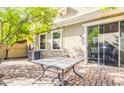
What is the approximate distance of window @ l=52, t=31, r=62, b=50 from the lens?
1262 centimetres

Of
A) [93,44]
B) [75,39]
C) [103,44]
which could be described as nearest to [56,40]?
[75,39]

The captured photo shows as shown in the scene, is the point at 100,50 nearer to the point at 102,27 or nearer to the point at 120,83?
the point at 102,27

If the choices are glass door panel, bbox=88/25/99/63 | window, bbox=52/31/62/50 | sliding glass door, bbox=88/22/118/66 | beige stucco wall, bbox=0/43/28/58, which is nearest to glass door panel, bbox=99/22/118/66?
sliding glass door, bbox=88/22/118/66

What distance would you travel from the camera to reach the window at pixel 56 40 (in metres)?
12.6

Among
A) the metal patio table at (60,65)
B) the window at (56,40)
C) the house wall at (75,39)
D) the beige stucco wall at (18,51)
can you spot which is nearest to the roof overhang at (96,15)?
the house wall at (75,39)

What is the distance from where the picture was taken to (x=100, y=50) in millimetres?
10070

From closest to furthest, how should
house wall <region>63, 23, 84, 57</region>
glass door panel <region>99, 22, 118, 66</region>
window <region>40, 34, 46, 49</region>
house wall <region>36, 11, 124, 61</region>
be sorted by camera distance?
glass door panel <region>99, 22, 118, 66</region> < house wall <region>36, 11, 124, 61</region> < house wall <region>63, 23, 84, 57</region> < window <region>40, 34, 46, 49</region>

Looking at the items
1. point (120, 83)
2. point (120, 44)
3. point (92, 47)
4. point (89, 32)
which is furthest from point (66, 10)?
point (120, 83)

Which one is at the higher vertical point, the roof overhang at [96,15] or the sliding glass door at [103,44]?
the roof overhang at [96,15]

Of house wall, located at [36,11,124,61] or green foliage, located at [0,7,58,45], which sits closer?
green foliage, located at [0,7,58,45]

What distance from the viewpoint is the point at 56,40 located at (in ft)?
42.5

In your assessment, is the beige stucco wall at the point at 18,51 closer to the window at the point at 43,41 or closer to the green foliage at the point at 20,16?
the window at the point at 43,41

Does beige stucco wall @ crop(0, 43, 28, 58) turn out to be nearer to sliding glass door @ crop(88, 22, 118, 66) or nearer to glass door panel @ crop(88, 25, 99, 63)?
glass door panel @ crop(88, 25, 99, 63)

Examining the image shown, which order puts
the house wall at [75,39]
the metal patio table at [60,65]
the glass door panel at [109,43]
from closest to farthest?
the metal patio table at [60,65], the glass door panel at [109,43], the house wall at [75,39]
